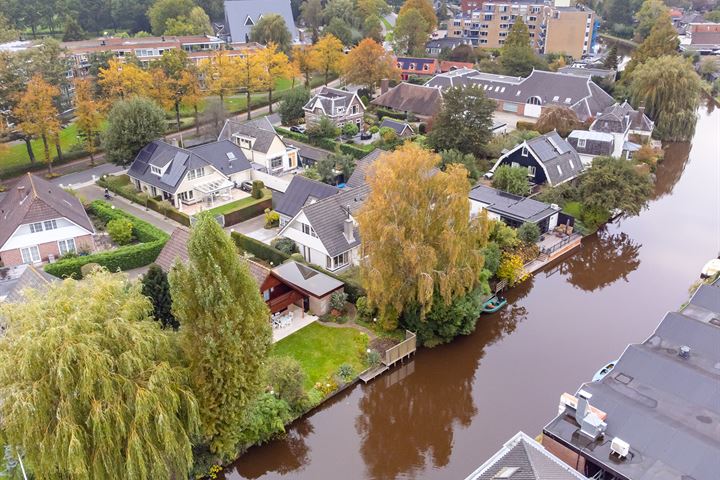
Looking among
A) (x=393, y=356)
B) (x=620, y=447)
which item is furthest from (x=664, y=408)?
(x=393, y=356)

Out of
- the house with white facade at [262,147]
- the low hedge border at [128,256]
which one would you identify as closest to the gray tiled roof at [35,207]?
the low hedge border at [128,256]

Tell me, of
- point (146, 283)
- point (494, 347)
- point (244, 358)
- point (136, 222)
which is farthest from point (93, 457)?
point (136, 222)

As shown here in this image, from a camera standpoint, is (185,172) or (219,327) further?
(185,172)

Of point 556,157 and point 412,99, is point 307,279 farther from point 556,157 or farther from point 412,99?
point 412,99

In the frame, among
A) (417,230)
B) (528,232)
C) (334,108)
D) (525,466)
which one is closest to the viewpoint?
(525,466)

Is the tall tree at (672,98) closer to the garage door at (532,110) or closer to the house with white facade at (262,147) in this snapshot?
the garage door at (532,110)

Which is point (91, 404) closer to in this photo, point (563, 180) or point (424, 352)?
point (424, 352)

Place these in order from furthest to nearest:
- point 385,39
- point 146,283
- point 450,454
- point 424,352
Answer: point 385,39
point 424,352
point 146,283
point 450,454
